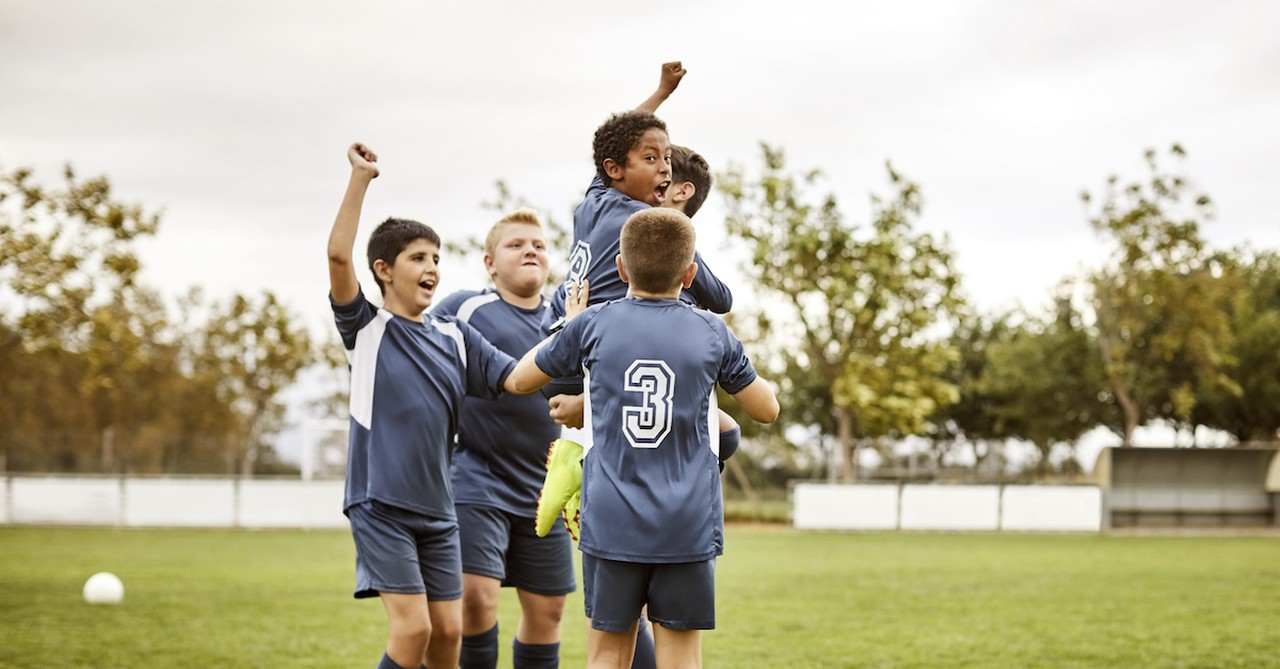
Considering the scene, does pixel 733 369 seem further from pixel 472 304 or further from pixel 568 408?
pixel 472 304

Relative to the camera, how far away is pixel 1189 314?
Answer: 33375 millimetres

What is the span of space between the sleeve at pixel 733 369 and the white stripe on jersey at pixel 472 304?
2213mm

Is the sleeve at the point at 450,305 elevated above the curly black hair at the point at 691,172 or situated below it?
below

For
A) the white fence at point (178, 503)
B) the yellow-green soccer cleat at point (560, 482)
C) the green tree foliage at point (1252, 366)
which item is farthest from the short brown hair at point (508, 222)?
the green tree foliage at point (1252, 366)

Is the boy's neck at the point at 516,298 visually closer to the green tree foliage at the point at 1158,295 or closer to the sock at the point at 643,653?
the sock at the point at 643,653

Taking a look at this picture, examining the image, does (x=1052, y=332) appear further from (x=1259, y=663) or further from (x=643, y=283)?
(x=643, y=283)

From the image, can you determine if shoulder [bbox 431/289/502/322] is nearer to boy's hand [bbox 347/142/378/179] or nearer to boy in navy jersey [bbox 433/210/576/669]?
boy in navy jersey [bbox 433/210/576/669]

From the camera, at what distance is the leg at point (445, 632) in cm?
479

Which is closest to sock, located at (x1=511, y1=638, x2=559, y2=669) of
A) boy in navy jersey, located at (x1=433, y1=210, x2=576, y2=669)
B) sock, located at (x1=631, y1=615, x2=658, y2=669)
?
boy in navy jersey, located at (x1=433, y1=210, x2=576, y2=669)

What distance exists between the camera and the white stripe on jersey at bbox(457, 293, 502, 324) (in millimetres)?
5793

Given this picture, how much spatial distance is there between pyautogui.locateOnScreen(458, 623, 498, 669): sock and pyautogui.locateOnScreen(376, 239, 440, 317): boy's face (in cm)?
156

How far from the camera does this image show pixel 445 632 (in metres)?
4.81

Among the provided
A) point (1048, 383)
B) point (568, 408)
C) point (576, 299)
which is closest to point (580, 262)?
point (576, 299)

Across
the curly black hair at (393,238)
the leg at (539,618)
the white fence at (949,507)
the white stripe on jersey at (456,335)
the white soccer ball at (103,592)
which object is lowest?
the white fence at (949,507)
